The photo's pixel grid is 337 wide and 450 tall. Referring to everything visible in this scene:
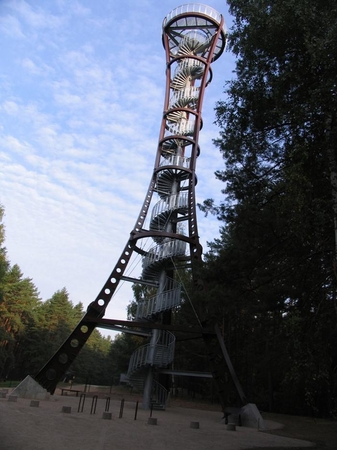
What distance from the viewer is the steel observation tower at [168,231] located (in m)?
14.8

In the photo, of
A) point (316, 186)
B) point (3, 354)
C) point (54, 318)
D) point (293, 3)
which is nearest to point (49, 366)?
point (316, 186)

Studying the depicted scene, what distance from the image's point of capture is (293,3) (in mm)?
6410

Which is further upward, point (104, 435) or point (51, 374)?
point (51, 374)

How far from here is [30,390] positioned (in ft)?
43.8

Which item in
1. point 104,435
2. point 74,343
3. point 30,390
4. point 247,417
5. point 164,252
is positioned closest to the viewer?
point 104,435

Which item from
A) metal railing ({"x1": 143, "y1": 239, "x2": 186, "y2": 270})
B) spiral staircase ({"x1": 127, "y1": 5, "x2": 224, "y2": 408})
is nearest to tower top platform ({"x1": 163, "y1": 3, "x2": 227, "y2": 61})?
spiral staircase ({"x1": 127, "y1": 5, "x2": 224, "y2": 408})

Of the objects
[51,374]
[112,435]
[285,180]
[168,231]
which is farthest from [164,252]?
[285,180]

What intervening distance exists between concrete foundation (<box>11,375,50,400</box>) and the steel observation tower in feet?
1.46

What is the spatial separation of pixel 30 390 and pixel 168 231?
30.6 ft

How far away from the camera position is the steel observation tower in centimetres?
1475

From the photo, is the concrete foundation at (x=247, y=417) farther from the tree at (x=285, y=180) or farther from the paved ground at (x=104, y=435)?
the tree at (x=285, y=180)

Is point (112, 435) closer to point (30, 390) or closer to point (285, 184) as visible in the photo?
point (285, 184)

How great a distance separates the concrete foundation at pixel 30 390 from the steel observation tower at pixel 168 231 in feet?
1.46

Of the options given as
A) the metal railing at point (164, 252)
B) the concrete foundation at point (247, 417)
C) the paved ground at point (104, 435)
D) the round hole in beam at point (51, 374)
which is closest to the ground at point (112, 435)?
the paved ground at point (104, 435)
